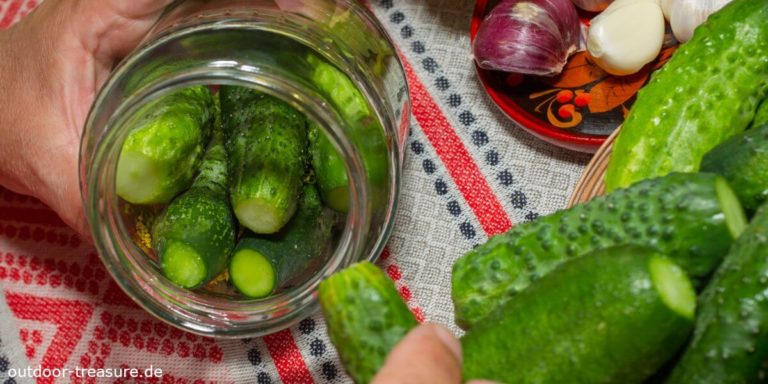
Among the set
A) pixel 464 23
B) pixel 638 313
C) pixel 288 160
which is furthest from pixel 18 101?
pixel 638 313

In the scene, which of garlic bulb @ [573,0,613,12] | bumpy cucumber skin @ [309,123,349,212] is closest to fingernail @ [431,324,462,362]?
bumpy cucumber skin @ [309,123,349,212]

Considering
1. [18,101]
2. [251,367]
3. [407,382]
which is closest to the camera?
[407,382]

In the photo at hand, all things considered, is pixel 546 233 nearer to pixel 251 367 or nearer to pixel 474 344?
pixel 474 344

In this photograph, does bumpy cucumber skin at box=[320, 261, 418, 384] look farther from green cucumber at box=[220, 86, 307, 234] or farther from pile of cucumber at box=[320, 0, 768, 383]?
green cucumber at box=[220, 86, 307, 234]

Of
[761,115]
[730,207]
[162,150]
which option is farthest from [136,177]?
[761,115]

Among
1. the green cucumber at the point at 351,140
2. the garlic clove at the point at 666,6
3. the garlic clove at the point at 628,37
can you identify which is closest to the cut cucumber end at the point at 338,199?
the green cucumber at the point at 351,140

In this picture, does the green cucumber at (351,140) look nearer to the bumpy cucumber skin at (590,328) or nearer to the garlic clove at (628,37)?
the bumpy cucumber skin at (590,328)
